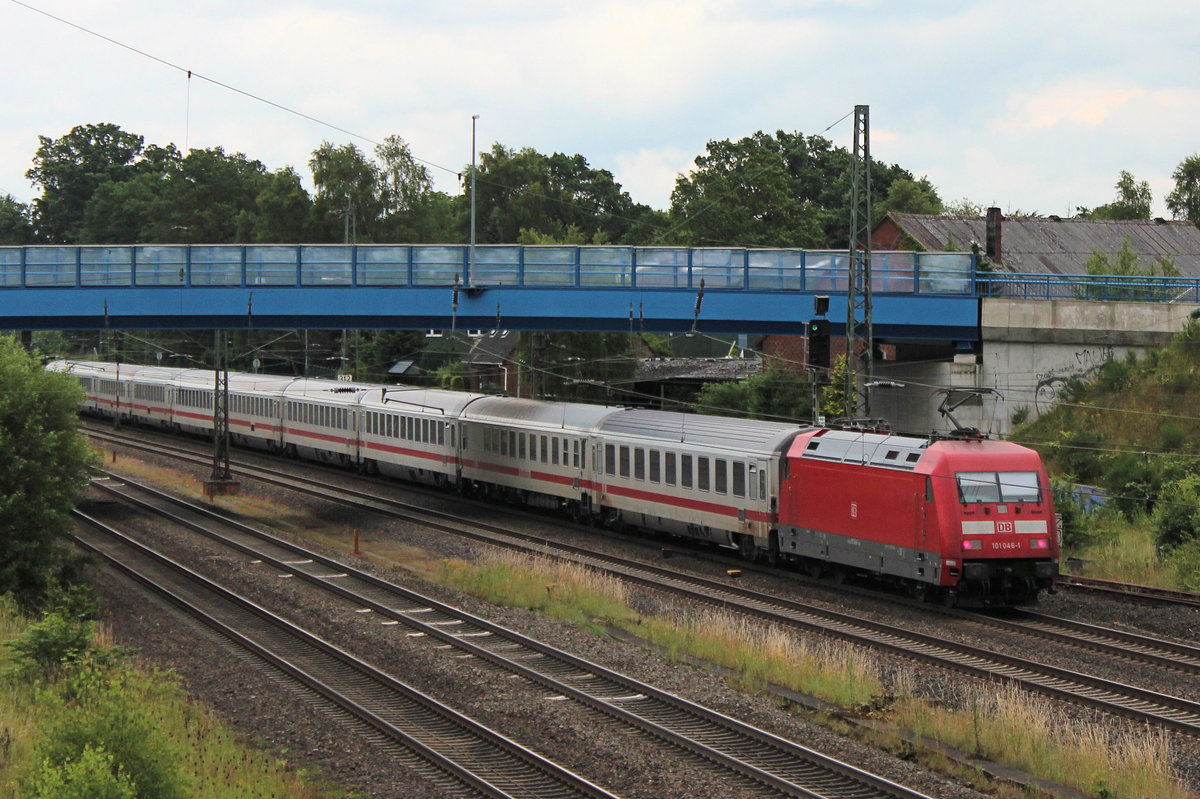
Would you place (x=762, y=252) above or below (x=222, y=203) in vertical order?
below

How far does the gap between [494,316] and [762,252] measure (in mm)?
7782

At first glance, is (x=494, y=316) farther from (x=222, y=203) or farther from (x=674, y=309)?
(x=222, y=203)

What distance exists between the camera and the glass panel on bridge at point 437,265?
36.2 metres

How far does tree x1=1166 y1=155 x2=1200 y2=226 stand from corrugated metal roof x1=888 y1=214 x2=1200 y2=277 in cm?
2507

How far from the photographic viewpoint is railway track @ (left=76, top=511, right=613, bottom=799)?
13648 millimetres

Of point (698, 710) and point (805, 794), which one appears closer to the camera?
point (805, 794)

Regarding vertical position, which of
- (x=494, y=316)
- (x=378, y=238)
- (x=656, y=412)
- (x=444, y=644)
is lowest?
(x=444, y=644)

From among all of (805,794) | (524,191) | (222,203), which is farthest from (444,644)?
(222,203)

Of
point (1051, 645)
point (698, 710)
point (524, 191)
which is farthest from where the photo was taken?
point (524, 191)

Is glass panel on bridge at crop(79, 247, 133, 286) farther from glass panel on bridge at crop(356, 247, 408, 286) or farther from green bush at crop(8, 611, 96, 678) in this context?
green bush at crop(8, 611, 96, 678)

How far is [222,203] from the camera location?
109m

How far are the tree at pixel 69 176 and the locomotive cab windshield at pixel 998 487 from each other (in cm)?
12204

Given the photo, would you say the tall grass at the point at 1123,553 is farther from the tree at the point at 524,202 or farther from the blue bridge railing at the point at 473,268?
the tree at the point at 524,202

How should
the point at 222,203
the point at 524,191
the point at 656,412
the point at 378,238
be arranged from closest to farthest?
the point at 656,412
the point at 378,238
the point at 524,191
the point at 222,203
